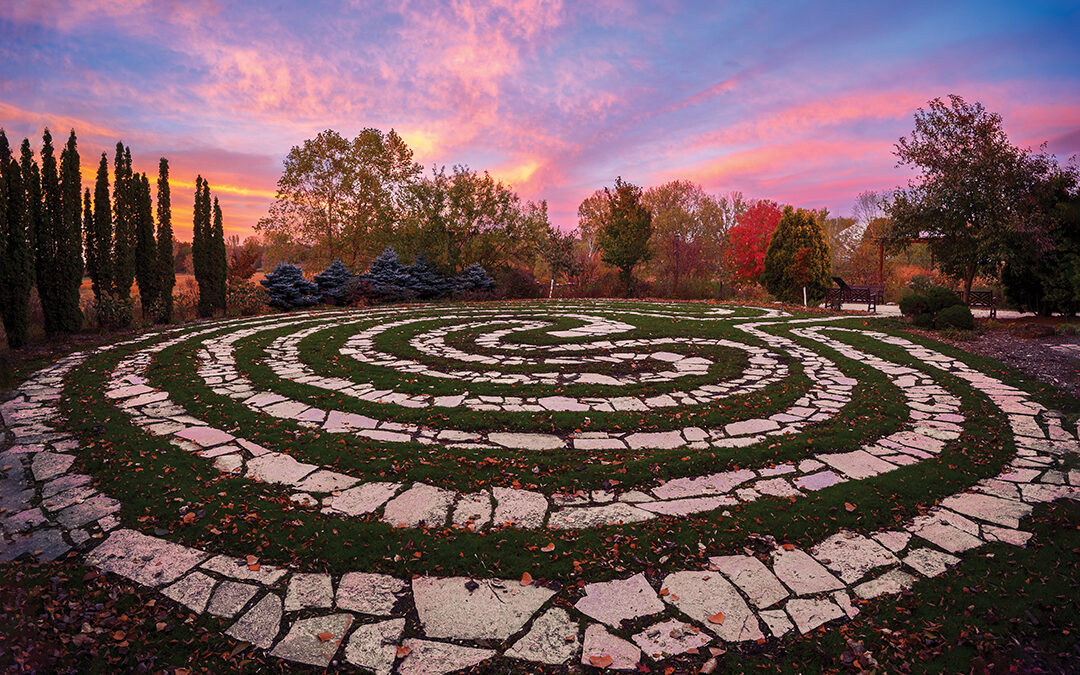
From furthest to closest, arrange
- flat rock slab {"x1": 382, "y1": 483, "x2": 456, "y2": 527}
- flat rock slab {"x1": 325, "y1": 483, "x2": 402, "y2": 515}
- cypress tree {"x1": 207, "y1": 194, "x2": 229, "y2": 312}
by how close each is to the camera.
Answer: cypress tree {"x1": 207, "y1": 194, "x2": 229, "y2": 312} < flat rock slab {"x1": 325, "y1": 483, "x2": 402, "y2": 515} < flat rock slab {"x1": 382, "y1": 483, "x2": 456, "y2": 527}

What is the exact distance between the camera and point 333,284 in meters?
15.8

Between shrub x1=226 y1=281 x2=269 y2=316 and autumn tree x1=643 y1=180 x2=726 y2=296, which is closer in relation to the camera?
shrub x1=226 y1=281 x2=269 y2=316

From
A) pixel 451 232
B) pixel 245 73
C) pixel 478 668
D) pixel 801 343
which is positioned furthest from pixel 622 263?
pixel 478 668

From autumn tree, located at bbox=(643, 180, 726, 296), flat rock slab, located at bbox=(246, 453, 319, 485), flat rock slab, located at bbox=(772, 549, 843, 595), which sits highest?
autumn tree, located at bbox=(643, 180, 726, 296)

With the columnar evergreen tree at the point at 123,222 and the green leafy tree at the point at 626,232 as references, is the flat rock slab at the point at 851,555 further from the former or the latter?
the green leafy tree at the point at 626,232

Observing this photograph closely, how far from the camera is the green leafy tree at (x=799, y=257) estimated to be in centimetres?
1454

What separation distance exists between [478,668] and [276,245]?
25089 millimetres

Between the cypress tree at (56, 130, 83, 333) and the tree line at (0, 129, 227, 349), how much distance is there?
2cm

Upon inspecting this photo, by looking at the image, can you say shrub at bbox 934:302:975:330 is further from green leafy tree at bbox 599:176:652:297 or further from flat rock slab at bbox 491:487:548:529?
green leafy tree at bbox 599:176:652:297

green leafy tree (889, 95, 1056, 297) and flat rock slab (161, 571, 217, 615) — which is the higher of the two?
green leafy tree (889, 95, 1056, 297)

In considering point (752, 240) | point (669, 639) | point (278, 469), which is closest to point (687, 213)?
point (752, 240)

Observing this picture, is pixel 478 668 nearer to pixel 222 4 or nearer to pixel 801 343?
pixel 801 343

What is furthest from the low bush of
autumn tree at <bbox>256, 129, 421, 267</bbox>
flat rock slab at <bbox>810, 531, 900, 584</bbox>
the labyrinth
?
autumn tree at <bbox>256, 129, 421, 267</bbox>

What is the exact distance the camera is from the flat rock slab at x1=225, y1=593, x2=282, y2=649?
176cm
